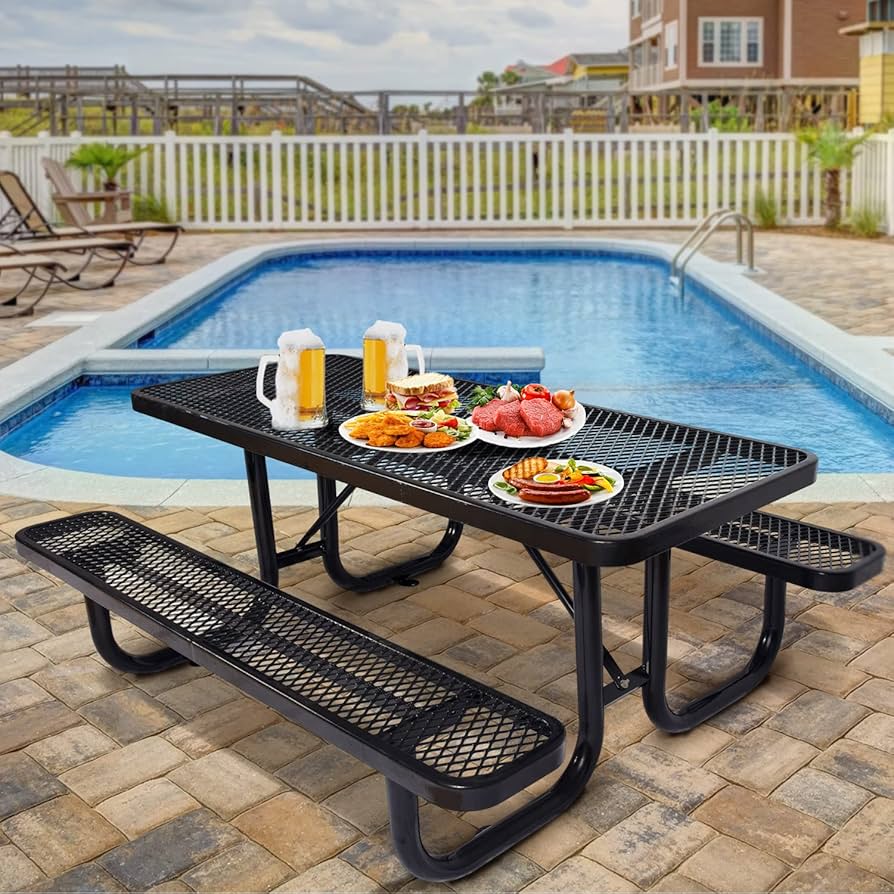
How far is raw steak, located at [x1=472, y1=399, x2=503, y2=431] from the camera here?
9.45 feet

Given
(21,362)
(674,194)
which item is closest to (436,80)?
(674,194)

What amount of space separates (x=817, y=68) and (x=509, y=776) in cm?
3521

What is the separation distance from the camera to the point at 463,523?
272cm

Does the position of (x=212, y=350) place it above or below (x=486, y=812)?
above

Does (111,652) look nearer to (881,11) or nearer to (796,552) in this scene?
(796,552)

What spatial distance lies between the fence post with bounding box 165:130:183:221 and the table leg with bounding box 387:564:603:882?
13667 mm

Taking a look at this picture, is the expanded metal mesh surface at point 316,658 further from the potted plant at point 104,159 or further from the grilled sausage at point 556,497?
the potted plant at point 104,159

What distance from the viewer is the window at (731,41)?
34.6 m

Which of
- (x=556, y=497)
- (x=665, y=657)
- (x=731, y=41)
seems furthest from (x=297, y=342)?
(x=731, y=41)

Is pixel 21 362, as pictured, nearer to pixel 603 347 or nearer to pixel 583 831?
pixel 603 347

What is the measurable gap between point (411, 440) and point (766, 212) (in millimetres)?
12455

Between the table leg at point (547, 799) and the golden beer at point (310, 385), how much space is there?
89 centimetres

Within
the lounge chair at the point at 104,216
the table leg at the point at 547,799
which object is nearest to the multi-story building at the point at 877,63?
the lounge chair at the point at 104,216

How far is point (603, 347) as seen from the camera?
850 centimetres
